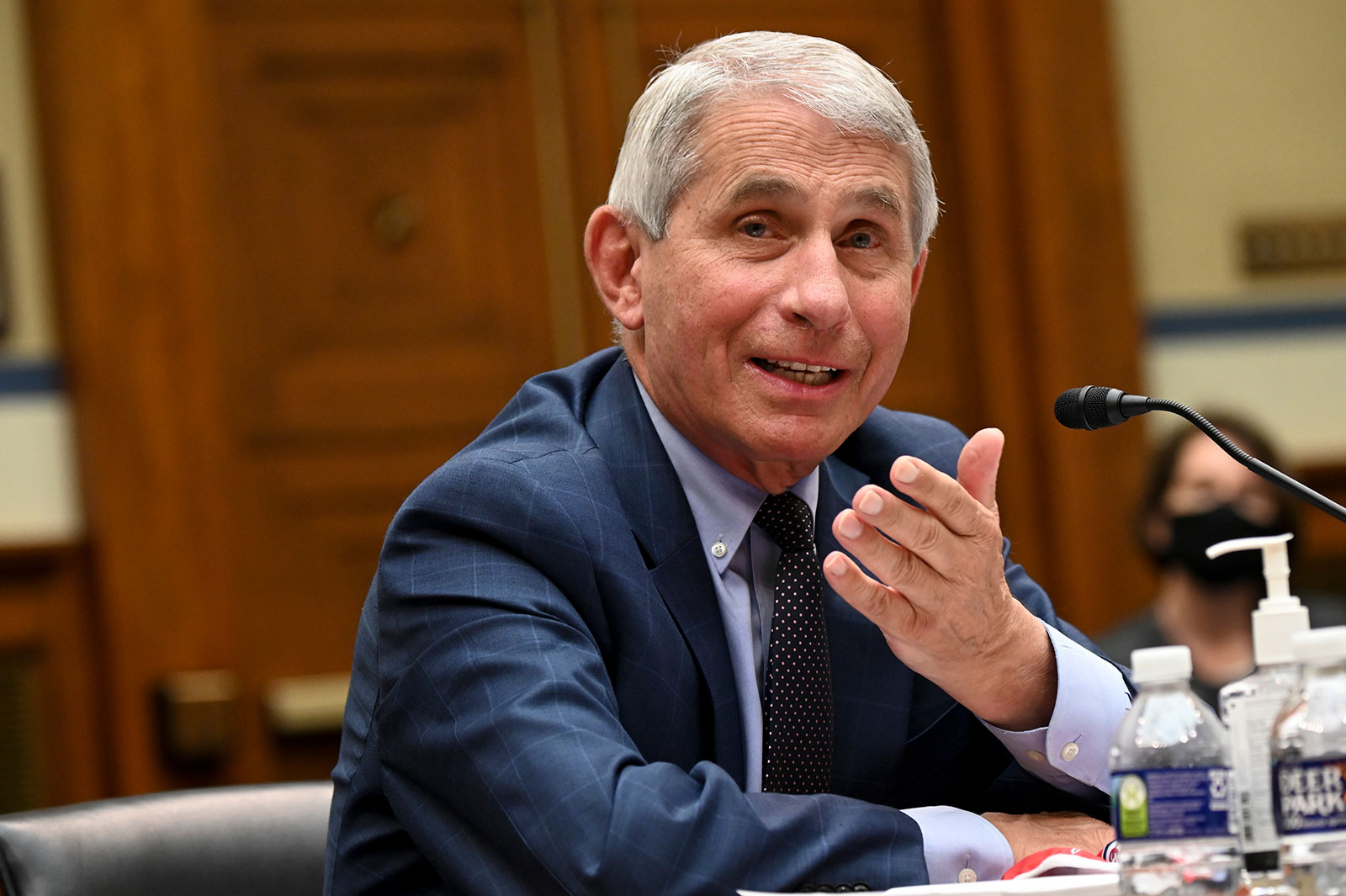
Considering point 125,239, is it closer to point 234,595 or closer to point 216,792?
point 234,595

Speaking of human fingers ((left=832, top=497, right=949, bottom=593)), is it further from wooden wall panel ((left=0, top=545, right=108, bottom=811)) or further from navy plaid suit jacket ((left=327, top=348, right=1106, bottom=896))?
wooden wall panel ((left=0, top=545, right=108, bottom=811))

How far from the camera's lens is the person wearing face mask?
3.19 meters

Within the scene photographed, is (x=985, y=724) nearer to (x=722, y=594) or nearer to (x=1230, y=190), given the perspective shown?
(x=722, y=594)

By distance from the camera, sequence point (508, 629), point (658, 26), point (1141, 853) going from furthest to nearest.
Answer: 1. point (658, 26)
2. point (508, 629)
3. point (1141, 853)

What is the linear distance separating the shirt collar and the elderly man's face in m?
0.03

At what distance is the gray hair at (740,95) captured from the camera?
1.55 meters

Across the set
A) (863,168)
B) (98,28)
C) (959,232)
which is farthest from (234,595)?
(863,168)

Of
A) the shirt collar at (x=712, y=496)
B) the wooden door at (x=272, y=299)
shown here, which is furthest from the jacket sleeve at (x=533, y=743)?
the wooden door at (x=272, y=299)

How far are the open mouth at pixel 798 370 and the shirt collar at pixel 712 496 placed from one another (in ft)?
0.40

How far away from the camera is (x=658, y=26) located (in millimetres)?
3742

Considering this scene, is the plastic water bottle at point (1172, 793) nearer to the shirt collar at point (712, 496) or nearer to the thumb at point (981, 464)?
the thumb at point (981, 464)

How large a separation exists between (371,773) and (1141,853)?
2.27 feet

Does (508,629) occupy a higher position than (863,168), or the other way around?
(863,168)

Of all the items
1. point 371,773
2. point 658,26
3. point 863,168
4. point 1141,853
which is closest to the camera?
point 1141,853
